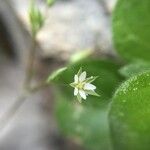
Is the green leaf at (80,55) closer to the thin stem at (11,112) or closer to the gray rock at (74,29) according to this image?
the gray rock at (74,29)

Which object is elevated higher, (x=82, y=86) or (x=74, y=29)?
(x=74, y=29)

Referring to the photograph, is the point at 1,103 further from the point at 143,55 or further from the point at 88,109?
the point at 143,55

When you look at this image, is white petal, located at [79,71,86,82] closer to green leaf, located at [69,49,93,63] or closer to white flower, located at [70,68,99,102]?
white flower, located at [70,68,99,102]

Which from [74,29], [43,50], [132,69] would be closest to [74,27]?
[74,29]

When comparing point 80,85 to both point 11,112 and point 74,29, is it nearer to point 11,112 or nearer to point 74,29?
point 74,29

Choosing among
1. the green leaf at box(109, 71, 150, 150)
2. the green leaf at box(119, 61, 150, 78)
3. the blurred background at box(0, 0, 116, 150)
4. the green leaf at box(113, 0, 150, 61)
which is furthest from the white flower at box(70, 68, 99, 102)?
the blurred background at box(0, 0, 116, 150)

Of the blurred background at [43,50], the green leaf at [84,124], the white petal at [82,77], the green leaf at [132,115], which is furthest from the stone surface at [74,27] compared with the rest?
the white petal at [82,77]

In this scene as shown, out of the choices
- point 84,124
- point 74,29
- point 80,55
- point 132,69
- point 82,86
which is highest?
point 74,29
